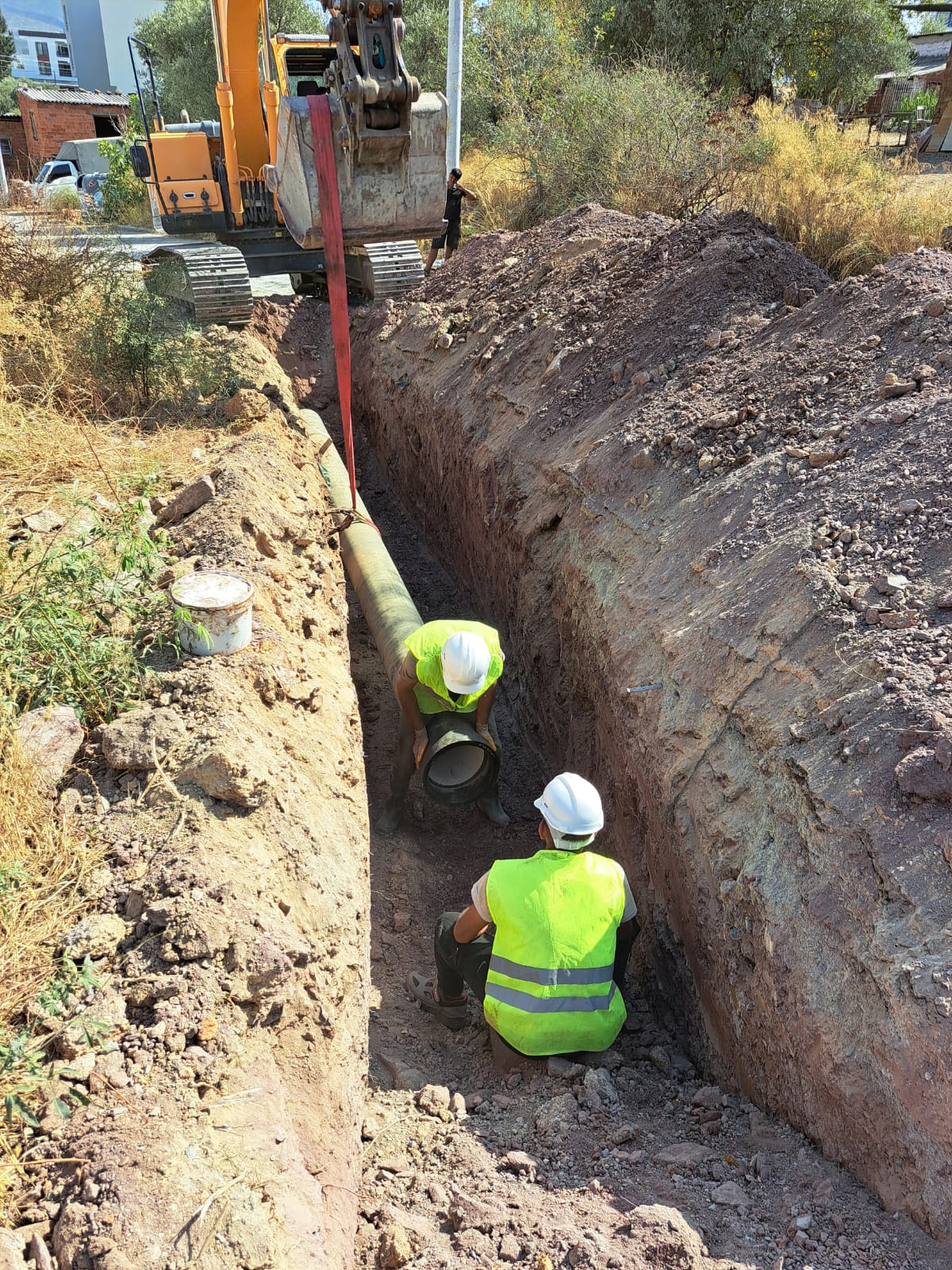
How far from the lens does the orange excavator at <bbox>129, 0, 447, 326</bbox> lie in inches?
221

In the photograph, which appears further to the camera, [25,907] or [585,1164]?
[585,1164]

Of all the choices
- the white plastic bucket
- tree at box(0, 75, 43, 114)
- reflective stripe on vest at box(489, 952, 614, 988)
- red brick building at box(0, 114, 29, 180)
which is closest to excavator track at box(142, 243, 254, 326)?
the white plastic bucket

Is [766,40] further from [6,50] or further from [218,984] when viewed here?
[6,50]

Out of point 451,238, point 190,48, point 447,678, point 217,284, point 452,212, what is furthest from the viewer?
point 190,48

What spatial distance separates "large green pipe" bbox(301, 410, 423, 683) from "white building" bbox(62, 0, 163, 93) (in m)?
35.9

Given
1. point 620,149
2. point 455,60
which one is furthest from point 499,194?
point 620,149

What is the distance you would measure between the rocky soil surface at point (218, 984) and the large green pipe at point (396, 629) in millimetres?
760

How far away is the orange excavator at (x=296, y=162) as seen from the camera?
18.5ft

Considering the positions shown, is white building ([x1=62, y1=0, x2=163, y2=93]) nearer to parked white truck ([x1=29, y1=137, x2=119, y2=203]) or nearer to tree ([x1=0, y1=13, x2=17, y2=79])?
tree ([x1=0, y1=13, x2=17, y2=79])

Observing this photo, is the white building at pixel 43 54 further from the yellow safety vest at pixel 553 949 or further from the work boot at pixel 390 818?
the yellow safety vest at pixel 553 949

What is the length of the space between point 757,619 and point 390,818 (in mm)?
2815

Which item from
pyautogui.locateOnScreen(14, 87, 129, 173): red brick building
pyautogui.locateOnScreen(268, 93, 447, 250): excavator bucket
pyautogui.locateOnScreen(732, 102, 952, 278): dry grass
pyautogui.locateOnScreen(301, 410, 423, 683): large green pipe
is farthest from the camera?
pyautogui.locateOnScreen(14, 87, 129, 173): red brick building

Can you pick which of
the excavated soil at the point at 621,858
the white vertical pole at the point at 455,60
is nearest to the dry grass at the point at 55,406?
the excavated soil at the point at 621,858

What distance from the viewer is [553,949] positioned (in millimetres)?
3953
